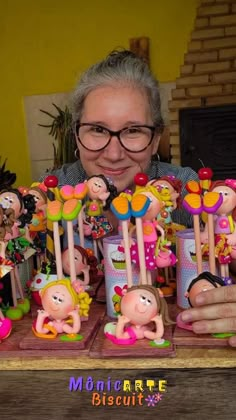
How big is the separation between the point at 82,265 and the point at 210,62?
1.93m

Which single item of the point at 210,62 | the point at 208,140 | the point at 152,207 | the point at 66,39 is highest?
the point at 66,39

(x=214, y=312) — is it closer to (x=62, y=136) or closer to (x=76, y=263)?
(x=76, y=263)

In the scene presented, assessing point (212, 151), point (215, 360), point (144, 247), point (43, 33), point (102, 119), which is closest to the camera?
point (215, 360)

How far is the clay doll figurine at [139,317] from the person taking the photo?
0.67 m

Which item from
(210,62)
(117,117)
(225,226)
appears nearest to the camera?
(225,226)

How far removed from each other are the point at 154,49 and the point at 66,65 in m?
0.52

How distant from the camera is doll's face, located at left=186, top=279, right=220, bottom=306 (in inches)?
28.1

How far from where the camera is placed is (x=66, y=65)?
281 centimetres

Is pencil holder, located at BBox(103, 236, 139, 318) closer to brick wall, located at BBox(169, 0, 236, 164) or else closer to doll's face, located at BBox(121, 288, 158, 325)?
doll's face, located at BBox(121, 288, 158, 325)

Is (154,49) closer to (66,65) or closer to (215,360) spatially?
(66,65)

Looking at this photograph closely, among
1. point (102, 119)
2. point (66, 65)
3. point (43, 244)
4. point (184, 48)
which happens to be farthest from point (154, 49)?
point (43, 244)

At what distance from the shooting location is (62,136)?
278 cm

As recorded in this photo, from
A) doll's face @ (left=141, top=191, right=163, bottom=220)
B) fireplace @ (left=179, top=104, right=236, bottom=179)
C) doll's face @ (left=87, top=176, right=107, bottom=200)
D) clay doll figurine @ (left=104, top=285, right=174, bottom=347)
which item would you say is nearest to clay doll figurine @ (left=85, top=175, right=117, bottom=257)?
doll's face @ (left=87, top=176, right=107, bottom=200)

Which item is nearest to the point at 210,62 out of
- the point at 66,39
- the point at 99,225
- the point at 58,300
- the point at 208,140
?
the point at 208,140
